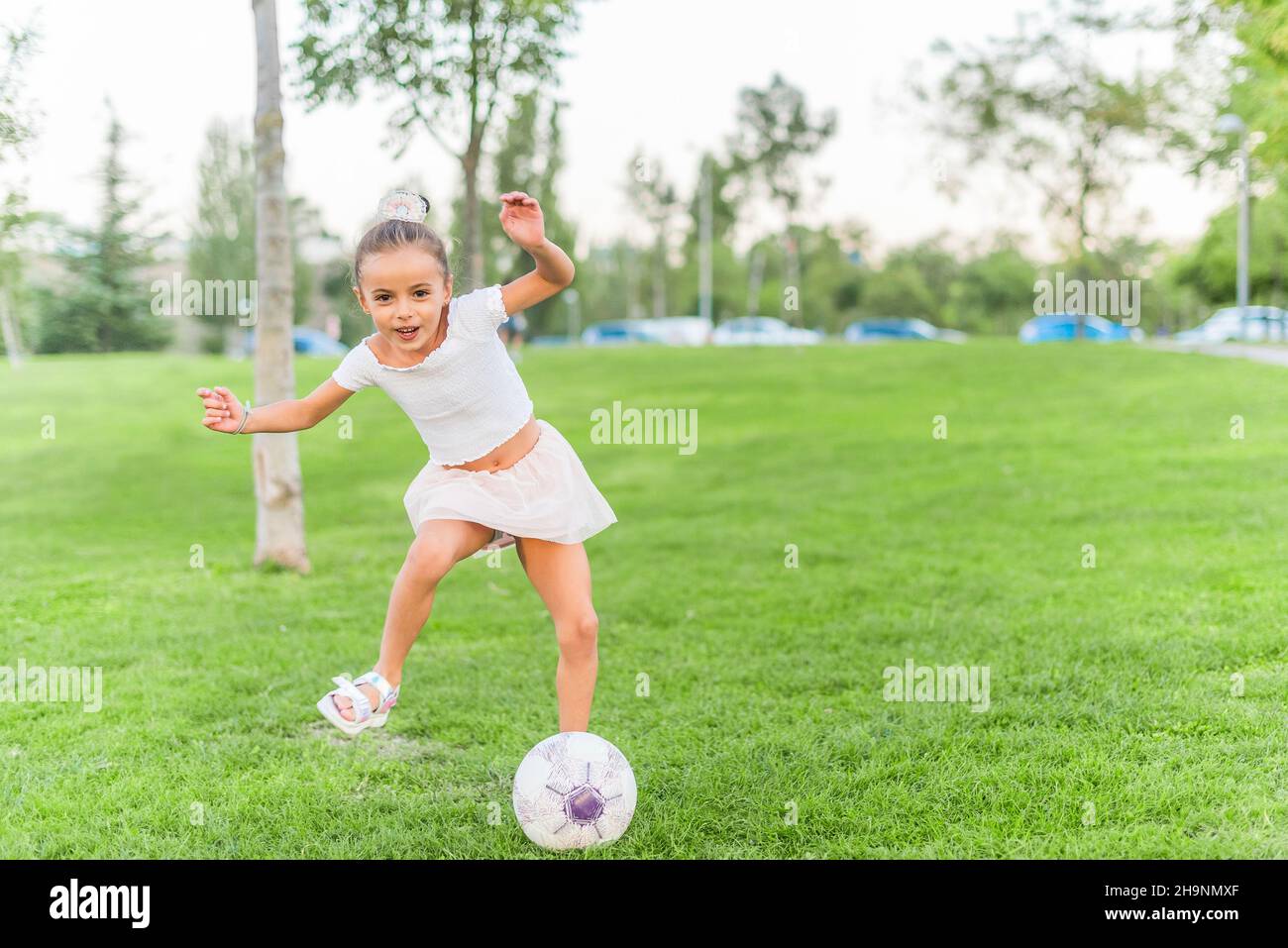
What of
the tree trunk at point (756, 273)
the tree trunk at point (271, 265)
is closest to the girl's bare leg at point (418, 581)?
the tree trunk at point (271, 265)

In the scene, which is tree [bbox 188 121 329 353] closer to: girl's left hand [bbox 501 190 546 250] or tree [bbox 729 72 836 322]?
tree [bbox 729 72 836 322]

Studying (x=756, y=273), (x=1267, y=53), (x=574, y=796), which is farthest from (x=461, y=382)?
(x=756, y=273)

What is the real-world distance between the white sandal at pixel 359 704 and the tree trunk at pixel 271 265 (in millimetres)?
5263

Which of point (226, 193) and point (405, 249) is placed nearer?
point (405, 249)

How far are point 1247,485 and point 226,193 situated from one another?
137 feet

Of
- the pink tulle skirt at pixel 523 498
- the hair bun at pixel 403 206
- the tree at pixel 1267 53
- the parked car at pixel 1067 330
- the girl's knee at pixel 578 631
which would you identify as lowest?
the girl's knee at pixel 578 631

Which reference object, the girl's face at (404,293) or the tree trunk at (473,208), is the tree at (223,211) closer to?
the tree trunk at (473,208)

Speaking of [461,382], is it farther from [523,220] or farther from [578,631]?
[578,631]

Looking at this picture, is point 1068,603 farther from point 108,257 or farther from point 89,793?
point 108,257

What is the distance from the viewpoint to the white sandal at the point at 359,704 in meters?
4.27

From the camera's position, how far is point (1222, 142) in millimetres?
25641

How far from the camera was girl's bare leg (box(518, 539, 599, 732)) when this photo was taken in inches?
175

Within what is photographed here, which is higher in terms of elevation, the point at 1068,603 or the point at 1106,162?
the point at 1106,162
